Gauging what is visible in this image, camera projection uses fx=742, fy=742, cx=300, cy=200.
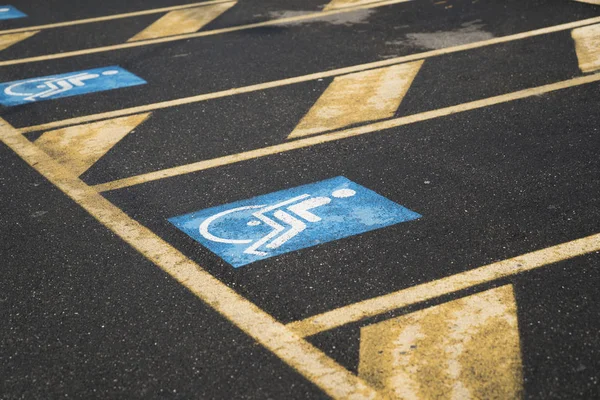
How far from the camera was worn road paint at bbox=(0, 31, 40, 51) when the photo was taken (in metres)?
10.7

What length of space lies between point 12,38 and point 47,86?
9.48 ft

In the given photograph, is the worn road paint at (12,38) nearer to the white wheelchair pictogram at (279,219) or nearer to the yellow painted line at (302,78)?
the yellow painted line at (302,78)

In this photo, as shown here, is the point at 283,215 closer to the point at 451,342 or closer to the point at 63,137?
the point at 451,342

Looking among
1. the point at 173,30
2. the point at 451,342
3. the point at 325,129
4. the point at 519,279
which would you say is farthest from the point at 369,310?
the point at 173,30

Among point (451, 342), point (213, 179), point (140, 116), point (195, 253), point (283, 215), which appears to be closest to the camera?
point (451, 342)

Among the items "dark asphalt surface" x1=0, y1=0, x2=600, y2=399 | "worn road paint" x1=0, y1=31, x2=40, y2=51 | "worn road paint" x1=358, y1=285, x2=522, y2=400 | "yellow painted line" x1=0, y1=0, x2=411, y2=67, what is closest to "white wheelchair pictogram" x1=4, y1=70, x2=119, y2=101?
"dark asphalt surface" x1=0, y1=0, x2=600, y2=399

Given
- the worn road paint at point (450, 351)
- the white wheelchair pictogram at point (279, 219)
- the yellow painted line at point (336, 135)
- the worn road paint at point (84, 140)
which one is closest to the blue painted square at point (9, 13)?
the worn road paint at point (84, 140)

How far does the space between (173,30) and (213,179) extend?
210 inches

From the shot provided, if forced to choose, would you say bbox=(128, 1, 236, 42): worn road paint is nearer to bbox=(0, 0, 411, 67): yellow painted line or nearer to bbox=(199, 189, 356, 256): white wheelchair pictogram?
bbox=(0, 0, 411, 67): yellow painted line

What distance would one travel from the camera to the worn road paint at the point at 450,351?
3646mm

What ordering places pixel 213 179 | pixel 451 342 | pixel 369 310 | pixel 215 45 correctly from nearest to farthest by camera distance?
1. pixel 451 342
2. pixel 369 310
3. pixel 213 179
4. pixel 215 45

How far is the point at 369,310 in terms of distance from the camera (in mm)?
4289

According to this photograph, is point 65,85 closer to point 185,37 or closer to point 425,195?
point 185,37

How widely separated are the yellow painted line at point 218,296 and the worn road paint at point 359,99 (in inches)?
76.7
